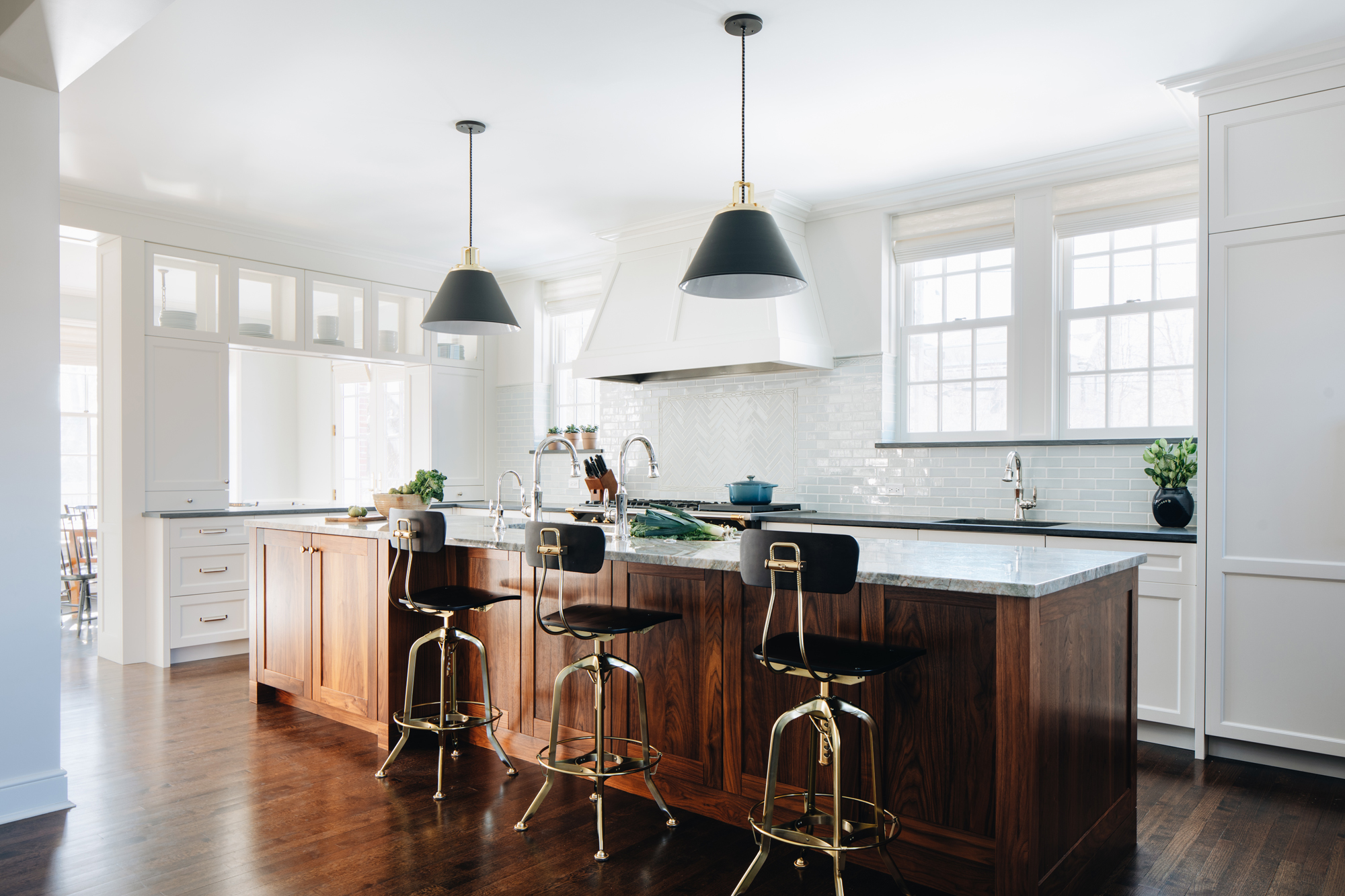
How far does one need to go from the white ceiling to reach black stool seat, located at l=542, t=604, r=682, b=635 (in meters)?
2.15

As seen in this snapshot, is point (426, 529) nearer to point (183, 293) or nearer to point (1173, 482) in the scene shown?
point (1173, 482)

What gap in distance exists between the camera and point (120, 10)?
8.64 feet

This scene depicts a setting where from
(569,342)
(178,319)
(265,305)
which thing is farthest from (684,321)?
(178,319)

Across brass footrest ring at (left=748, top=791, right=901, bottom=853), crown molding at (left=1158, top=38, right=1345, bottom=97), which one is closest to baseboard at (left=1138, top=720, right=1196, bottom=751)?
brass footrest ring at (left=748, top=791, right=901, bottom=853)

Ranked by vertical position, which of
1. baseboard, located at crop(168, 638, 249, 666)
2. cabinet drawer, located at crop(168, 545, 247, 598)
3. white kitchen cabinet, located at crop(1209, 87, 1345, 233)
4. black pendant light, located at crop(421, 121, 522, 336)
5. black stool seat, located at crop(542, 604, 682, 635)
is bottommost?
baseboard, located at crop(168, 638, 249, 666)

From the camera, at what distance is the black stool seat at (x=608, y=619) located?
8.89 feet

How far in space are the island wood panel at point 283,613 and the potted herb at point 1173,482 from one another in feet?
13.3

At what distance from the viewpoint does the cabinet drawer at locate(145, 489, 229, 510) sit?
219 inches

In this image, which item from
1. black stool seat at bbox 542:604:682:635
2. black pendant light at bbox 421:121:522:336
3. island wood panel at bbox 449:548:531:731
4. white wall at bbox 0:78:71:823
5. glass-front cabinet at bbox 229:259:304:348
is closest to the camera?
black stool seat at bbox 542:604:682:635

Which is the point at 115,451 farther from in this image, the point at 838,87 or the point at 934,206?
the point at 934,206

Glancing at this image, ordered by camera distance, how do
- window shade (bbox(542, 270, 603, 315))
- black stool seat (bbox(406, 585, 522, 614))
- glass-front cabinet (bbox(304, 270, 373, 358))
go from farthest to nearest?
window shade (bbox(542, 270, 603, 315))
glass-front cabinet (bbox(304, 270, 373, 358))
black stool seat (bbox(406, 585, 522, 614))

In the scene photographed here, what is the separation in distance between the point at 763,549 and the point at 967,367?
130 inches

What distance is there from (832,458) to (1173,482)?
1955mm

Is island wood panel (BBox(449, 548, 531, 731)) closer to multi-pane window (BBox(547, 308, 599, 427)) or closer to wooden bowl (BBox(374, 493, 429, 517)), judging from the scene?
wooden bowl (BBox(374, 493, 429, 517))
